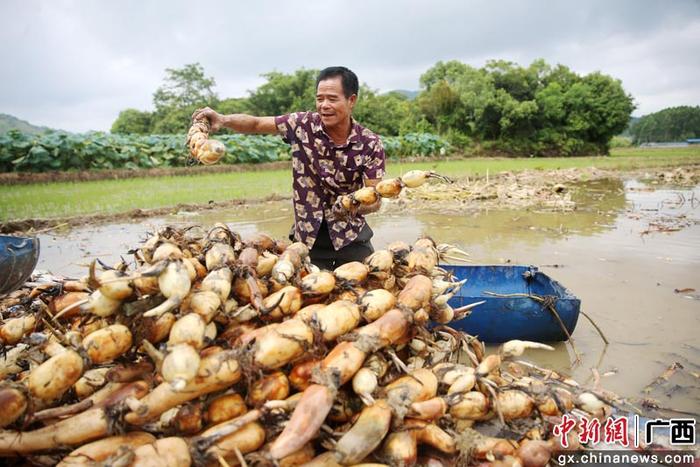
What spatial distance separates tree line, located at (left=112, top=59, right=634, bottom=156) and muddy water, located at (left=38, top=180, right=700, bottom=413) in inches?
765

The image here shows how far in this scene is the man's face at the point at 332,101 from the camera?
8.83 feet

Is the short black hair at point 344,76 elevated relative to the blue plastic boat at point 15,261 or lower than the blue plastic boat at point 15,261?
elevated

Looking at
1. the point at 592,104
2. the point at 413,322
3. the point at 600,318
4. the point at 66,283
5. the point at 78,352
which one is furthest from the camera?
the point at 592,104

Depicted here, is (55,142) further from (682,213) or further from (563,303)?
(682,213)

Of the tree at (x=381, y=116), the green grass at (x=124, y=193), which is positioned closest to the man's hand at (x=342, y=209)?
the green grass at (x=124, y=193)

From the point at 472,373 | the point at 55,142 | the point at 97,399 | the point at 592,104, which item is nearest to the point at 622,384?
the point at 472,373

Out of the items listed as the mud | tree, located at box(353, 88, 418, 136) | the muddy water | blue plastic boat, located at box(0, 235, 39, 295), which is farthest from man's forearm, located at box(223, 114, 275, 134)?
tree, located at box(353, 88, 418, 136)

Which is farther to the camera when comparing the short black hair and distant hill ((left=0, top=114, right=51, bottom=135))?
distant hill ((left=0, top=114, right=51, bottom=135))

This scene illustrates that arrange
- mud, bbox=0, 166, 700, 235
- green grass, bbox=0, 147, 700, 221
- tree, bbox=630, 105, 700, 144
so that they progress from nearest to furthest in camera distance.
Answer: mud, bbox=0, 166, 700, 235 → green grass, bbox=0, 147, 700, 221 → tree, bbox=630, 105, 700, 144

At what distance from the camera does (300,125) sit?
9.80ft

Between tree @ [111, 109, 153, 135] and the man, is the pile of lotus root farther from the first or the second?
tree @ [111, 109, 153, 135]

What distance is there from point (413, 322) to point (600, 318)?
2.75 metres

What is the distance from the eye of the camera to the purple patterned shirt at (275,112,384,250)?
2934mm

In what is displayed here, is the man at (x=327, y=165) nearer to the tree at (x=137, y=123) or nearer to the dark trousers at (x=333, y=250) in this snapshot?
the dark trousers at (x=333, y=250)
